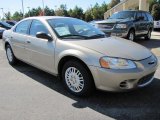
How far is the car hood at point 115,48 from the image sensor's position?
14.8ft

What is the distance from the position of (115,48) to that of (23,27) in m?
2.75

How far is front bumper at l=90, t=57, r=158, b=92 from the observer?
4.25 meters

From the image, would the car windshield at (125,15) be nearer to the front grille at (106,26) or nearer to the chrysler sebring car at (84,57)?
the front grille at (106,26)

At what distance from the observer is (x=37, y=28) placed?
5.86 m

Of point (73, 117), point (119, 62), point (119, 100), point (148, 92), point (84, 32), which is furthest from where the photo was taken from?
point (84, 32)

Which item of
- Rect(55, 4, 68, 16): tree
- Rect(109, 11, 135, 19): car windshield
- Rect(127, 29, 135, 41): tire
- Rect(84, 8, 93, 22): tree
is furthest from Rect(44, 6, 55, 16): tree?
→ Rect(127, 29, 135, 41): tire

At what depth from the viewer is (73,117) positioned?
4.00 meters

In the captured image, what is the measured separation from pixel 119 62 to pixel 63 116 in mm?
1251

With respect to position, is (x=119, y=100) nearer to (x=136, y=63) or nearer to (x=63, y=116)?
(x=136, y=63)

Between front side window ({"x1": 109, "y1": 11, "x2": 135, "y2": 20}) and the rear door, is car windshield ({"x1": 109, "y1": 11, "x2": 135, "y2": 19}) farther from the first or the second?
the rear door

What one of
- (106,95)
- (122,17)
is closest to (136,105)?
(106,95)

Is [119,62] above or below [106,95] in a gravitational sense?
above

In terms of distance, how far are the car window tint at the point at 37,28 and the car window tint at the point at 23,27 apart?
0.81 ft

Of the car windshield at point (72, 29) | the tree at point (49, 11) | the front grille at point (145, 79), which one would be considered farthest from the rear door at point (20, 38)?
the tree at point (49, 11)
